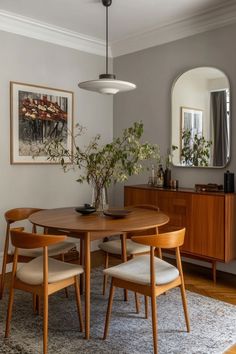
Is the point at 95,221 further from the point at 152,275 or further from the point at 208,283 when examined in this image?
the point at 208,283

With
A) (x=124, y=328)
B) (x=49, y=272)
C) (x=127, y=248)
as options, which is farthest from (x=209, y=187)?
(x=49, y=272)

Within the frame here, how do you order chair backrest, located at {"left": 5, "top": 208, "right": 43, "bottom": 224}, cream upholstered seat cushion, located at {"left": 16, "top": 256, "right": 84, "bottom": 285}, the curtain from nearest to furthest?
cream upholstered seat cushion, located at {"left": 16, "top": 256, "right": 84, "bottom": 285}, chair backrest, located at {"left": 5, "top": 208, "right": 43, "bottom": 224}, the curtain

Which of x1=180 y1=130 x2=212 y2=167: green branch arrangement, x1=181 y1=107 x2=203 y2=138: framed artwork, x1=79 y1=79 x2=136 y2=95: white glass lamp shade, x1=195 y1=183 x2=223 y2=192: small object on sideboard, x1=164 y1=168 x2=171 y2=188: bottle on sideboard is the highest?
x1=79 y1=79 x2=136 y2=95: white glass lamp shade

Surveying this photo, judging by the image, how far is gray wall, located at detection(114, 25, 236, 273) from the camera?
12.3 feet

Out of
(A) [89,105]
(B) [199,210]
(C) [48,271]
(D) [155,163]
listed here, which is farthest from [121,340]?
(A) [89,105]

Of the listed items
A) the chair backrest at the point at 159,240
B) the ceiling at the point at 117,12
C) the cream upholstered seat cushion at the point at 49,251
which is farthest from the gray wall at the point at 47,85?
the chair backrest at the point at 159,240

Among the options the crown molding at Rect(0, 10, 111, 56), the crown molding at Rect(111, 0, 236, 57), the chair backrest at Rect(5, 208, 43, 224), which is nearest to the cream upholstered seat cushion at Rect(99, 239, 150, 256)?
the chair backrest at Rect(5, 208, 43, 224)

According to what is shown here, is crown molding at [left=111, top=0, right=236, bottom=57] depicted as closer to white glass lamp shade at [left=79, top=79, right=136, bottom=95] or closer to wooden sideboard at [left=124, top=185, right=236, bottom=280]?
white glass lamp shade at [left=79, top=79, right=136, bottom=95]

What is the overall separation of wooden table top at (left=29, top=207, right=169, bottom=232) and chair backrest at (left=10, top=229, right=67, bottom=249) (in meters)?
0.18

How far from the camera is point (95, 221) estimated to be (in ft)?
8.95

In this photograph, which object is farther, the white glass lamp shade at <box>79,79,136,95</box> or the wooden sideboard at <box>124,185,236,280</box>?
the wooden sideboard at <box>124,185,236,280</box>

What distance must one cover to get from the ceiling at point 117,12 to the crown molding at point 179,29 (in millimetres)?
14

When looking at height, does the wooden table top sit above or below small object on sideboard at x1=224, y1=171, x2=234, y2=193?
below

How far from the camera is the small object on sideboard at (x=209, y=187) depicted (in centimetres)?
367
